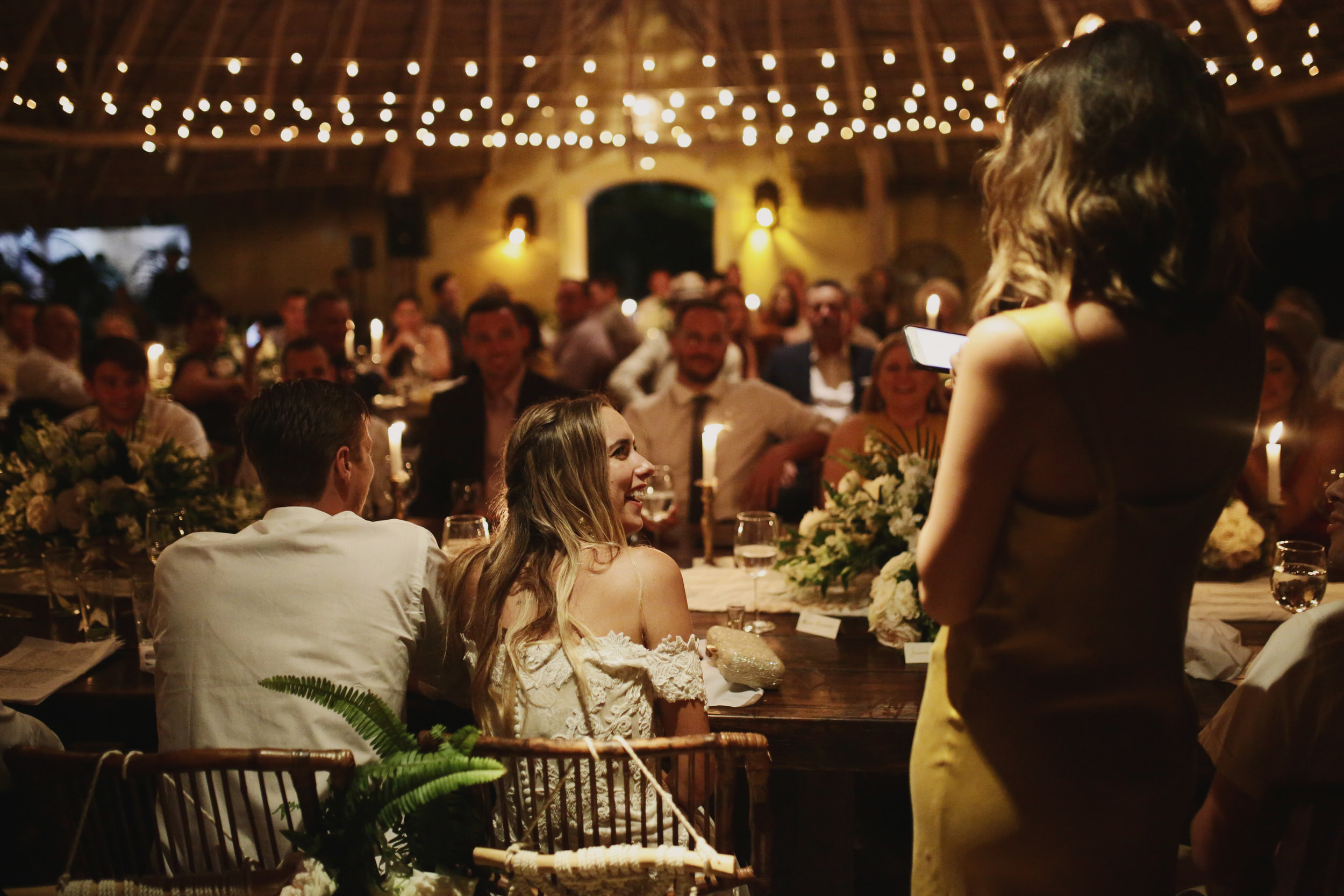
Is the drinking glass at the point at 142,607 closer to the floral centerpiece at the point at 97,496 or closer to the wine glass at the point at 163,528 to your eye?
the wine glass at the point at 163,528

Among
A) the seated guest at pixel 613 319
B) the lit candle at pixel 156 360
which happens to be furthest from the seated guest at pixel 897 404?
the seated guest at pixel 613 319

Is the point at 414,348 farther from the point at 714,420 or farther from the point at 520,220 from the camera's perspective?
the point at 520,220

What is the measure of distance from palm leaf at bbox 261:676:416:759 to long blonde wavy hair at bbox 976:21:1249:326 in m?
1.05

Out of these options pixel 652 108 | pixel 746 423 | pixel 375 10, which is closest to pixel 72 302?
pixel 375 10

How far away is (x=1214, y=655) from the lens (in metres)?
2.10

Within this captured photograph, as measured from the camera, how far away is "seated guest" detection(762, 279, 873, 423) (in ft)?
19.6

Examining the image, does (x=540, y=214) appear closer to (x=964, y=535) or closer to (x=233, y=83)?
(x=233, y=83)

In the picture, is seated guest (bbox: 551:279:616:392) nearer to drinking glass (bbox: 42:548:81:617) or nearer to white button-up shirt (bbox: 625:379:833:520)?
white button-up shirt (bbox: 625:379:833:520)

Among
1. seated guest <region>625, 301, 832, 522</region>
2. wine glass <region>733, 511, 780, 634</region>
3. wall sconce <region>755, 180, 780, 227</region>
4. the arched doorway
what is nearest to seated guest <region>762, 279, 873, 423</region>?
seated guest <region>625, 301, 832, 522</region>

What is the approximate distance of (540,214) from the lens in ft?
44.1

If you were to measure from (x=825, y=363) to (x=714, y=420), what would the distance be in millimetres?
2029

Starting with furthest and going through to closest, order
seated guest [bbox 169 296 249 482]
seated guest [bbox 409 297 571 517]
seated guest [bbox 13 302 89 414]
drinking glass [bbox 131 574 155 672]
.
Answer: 1. seated guest [bbox 13 302 89 414]
2. seated guest [bbox 169 296 249 482]
3. seated guest [bbox 409 297 571 517]
4. drinking glass [bbox 131 574 155 672]

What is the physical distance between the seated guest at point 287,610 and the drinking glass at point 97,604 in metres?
0.85

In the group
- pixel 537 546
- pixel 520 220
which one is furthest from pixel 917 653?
pixel 520 220
